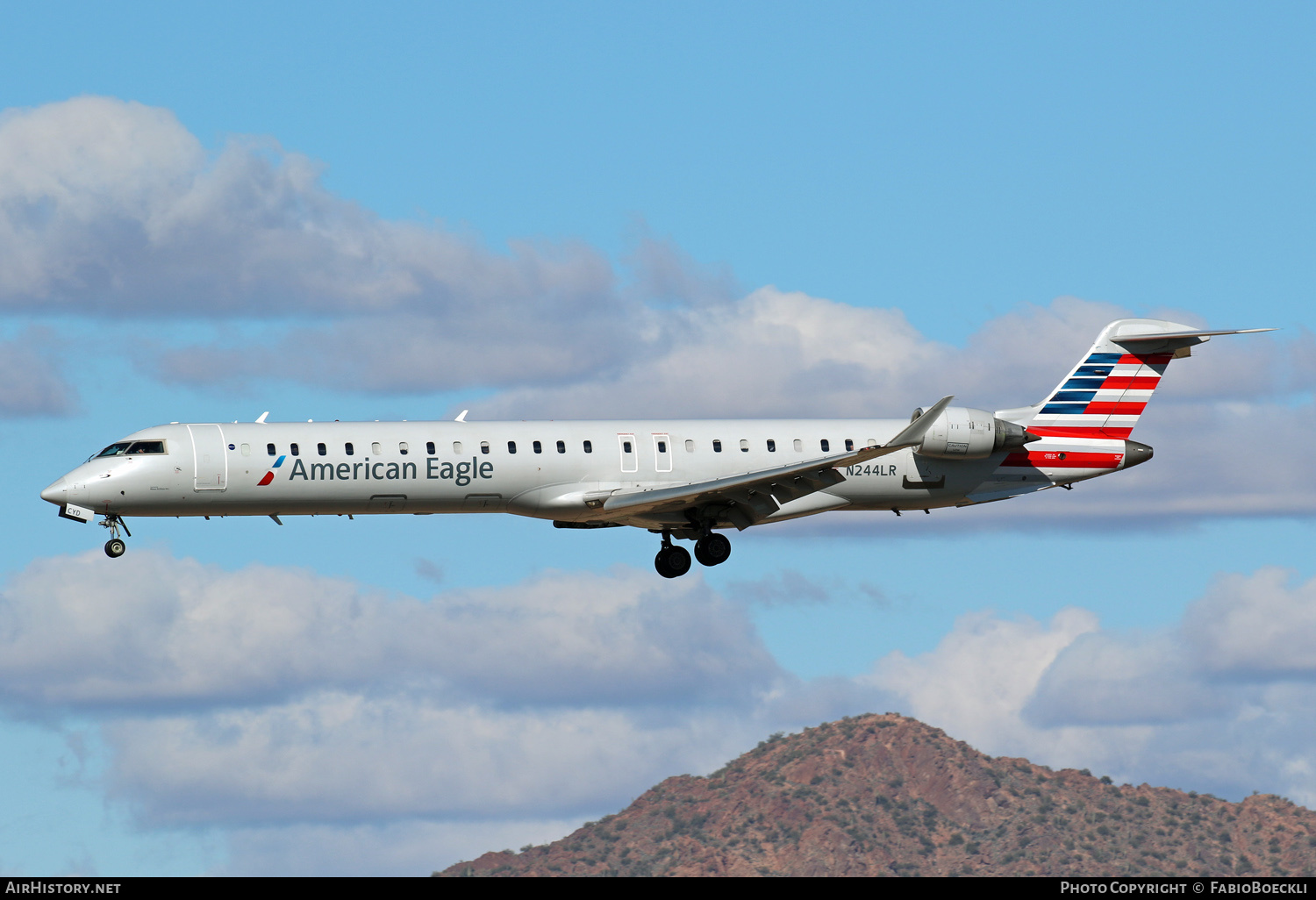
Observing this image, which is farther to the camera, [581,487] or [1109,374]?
[1109,374]

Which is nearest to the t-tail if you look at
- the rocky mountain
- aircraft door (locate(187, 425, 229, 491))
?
aircraft door (locate(187, 425, 229, 491))

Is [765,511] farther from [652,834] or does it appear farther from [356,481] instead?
[652,834]

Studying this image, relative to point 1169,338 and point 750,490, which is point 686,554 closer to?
point 750,490

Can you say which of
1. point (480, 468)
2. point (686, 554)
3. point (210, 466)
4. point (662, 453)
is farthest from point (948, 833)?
point (210, 466)

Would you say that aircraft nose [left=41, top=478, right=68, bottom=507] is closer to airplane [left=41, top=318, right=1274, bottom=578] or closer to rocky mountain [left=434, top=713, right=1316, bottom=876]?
airplane [left=41, top=318, right=1274, bottom=578]

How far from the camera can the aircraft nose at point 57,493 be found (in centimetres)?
4556

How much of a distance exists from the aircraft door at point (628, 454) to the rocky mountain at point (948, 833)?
129 m

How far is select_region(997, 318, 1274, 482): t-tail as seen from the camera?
5209 cm

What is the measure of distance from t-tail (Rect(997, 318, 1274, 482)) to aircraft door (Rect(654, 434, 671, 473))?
34.4ft

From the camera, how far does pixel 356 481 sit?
152 ft

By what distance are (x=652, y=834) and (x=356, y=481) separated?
493 feet
